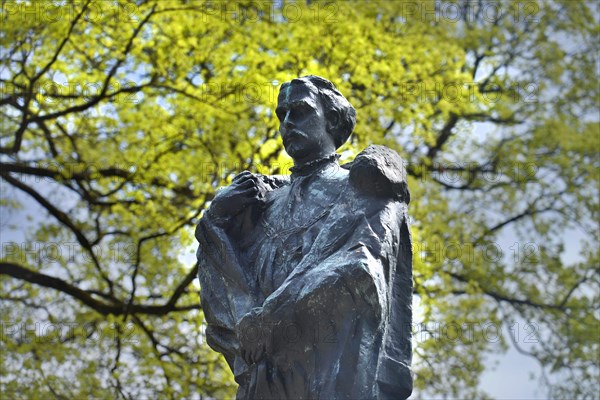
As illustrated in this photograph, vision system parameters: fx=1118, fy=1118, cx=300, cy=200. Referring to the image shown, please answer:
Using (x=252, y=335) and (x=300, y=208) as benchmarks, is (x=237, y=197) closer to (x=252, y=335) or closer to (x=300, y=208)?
(x=300, y=208)

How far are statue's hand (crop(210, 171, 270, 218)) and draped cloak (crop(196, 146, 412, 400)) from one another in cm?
5

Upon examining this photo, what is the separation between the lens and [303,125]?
6.48m

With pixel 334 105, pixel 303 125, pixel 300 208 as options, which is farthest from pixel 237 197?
pixel 334 105

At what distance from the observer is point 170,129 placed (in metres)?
15.2

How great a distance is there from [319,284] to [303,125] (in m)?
1.18

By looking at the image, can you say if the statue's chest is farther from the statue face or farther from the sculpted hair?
the sculpted hair

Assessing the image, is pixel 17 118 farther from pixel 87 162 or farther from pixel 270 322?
pixel 270 322

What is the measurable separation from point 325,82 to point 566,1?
1417 centimetres

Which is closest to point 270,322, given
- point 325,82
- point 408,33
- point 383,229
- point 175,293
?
point 383,229

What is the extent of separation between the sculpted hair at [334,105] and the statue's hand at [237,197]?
0.56 m

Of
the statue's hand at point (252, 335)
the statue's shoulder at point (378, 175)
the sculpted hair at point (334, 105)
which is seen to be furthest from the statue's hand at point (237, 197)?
the statue's hand at point (252, 335)

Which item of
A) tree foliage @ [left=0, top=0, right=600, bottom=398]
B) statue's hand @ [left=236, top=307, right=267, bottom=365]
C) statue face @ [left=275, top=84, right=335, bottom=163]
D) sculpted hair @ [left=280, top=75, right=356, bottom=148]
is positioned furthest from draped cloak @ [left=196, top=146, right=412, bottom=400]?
tree foliage @ [left=0, top=0, right=600, bottom=398]

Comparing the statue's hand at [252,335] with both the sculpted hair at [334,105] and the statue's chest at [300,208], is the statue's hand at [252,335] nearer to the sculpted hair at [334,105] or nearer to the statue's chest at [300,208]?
the statue's chest at [300,208]

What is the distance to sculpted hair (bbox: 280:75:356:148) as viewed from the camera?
6590 mm
